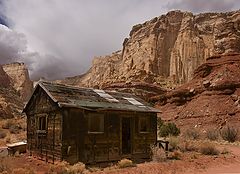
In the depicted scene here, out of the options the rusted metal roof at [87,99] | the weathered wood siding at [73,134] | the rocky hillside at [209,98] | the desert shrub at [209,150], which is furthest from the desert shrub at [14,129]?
the desert shrub at [209,150]

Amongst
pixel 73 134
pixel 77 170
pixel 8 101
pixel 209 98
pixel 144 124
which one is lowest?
pixel 77 170

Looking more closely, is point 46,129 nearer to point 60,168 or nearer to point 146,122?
point 60,168

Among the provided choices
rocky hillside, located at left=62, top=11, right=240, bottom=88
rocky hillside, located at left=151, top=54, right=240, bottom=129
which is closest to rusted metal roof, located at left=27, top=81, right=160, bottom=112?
rocky hillside, located at left=151, top=54, right=240, bottom=129

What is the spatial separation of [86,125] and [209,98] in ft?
92.9

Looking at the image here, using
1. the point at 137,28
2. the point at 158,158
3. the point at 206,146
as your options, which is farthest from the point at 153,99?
the point at 137,28

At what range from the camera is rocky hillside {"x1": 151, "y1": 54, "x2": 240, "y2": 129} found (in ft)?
121

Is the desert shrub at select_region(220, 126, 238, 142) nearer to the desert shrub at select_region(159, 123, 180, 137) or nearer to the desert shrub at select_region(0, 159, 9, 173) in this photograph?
the desert shrub at select_region(159, 123, 180, 137)

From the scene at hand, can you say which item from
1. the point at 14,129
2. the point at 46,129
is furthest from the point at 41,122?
the point at 14,129

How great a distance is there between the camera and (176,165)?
618 inches

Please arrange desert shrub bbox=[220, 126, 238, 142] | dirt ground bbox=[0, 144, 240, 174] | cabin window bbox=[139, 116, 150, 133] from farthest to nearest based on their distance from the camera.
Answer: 1. desert shrub bbox=[220, 126, 238, 142]
2. cabin window bbox=[139, 116, 150, 133]
3. dirt ground bbox=[0, 144, 240, 174]

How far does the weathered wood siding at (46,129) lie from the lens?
15281 mm

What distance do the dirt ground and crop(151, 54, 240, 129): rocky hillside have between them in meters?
17.4

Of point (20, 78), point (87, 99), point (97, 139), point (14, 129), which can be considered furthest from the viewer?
point (20, 78)

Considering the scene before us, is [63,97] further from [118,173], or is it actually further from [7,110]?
[7,110]
